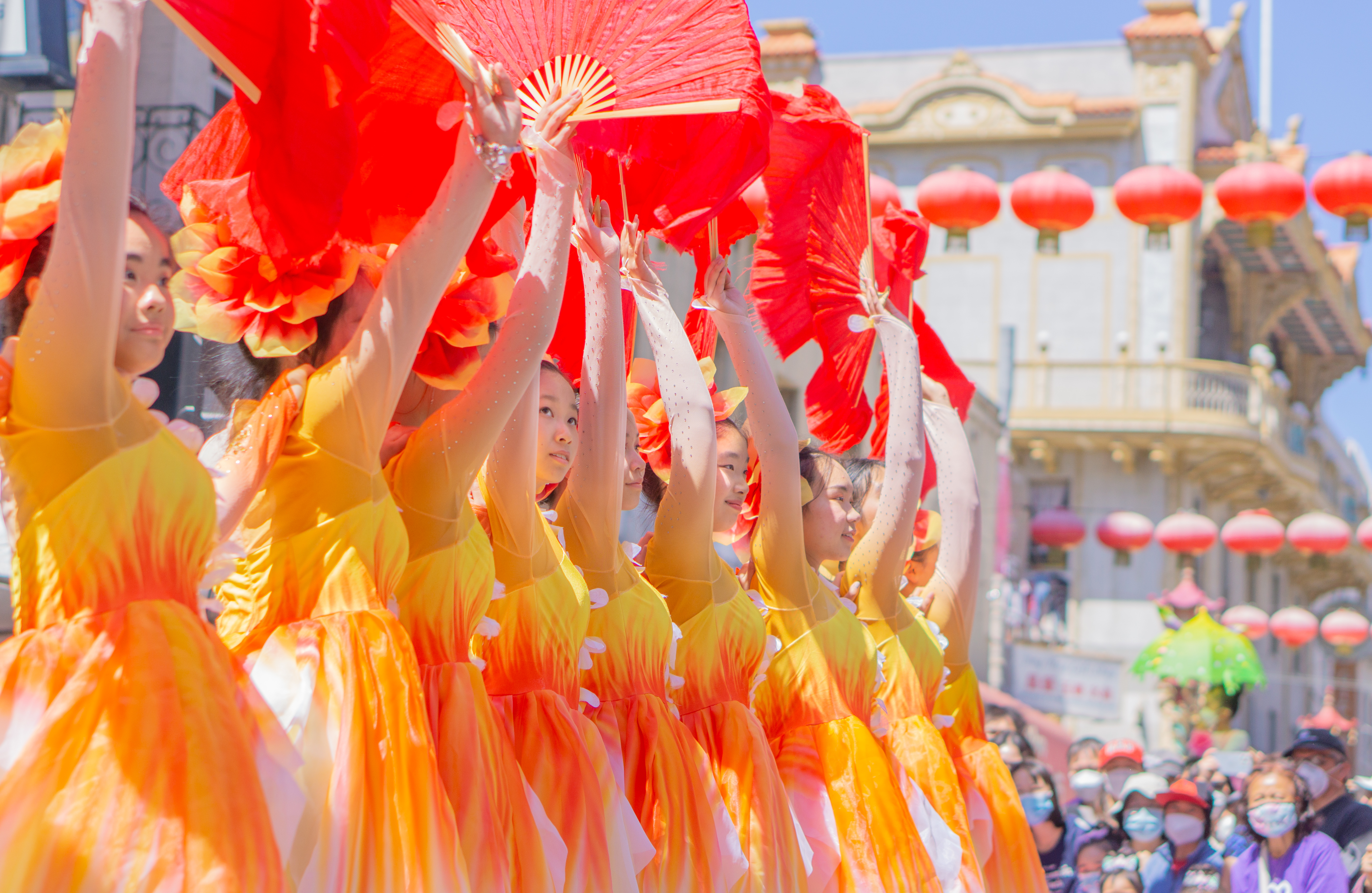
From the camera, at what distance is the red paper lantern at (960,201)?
9.16m

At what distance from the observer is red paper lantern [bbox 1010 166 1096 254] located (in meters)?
9.76

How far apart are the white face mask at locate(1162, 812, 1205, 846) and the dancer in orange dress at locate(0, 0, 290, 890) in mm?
4557

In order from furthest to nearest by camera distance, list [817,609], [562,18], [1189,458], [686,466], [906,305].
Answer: [1189,458] → [906,305] → [817,609] → [686,466] → [562,18]

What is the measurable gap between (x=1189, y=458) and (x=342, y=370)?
19.8 metres

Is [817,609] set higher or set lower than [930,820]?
higher

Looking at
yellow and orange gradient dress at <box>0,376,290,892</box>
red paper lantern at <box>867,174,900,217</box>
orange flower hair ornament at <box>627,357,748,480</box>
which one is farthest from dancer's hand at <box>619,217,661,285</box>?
red paper lantern at <box>867,174,900,217</box>

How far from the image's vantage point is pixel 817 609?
3.55 meters

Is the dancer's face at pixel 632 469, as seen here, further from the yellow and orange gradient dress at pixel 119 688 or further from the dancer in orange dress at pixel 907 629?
the yellow and orange gradient dress at pixel 119 688

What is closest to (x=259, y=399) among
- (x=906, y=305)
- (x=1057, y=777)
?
(x=906, y=305)

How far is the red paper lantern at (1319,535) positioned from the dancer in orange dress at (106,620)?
652 inches

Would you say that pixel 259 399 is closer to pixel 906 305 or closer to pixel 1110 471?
pixel 906 305

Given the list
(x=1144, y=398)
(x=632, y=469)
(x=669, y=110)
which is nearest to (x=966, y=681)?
(x=632, y=469)

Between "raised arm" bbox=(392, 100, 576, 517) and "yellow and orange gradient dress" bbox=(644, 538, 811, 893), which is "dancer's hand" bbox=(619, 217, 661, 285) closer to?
"yellow and orange gradient dress" bbox=(644, 538, 811, 893)

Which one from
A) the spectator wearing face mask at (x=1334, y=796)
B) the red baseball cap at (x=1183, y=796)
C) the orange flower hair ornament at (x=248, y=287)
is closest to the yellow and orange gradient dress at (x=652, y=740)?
the orange flower hair ornament at (x=248, y=287)
